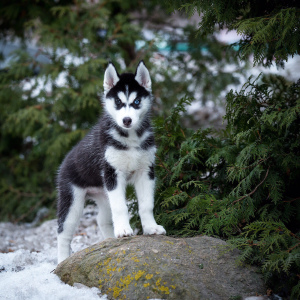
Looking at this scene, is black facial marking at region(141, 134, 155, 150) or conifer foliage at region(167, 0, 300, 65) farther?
black facial marking at region(141, 134, 155, 150)

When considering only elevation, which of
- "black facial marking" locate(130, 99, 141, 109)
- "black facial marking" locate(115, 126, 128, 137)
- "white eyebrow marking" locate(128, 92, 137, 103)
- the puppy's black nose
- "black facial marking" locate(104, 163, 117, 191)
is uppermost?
"white eyebrow marking" locate(128, 92, 137, 103)

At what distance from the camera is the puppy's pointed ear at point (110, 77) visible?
4055 mm

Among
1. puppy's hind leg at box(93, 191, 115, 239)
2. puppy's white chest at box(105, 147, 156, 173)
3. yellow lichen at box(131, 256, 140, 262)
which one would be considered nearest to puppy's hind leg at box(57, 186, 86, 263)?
puppy's hind leg at box(93, 191, 115, 239)

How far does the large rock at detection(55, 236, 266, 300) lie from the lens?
302cm

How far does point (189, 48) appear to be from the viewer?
26.3ft

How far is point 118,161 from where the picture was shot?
3906mm

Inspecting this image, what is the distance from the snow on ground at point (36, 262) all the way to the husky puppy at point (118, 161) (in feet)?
1.57

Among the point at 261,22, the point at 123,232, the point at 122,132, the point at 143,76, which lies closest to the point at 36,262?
the point at 123,232

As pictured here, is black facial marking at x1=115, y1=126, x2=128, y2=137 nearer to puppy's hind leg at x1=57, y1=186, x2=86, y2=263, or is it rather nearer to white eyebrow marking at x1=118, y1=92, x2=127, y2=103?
white eyebrow marking at x1=118, y1=92, x2=127, y2=103

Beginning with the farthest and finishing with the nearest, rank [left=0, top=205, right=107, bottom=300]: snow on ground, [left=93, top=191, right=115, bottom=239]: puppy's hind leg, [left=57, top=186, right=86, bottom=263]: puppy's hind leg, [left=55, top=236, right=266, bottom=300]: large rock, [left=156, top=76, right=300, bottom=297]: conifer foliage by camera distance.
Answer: [left=93, top=191, right=115, bottom=239]: puppy's hind leg, [left=57, top=186, right=86, bottom=263]: puppy's hind leg, [left=156, top=76, right=300, bottom=297]: conifer foliage, [left=0, top=205, right=107, bottom=300]: snow on ground, [left=55, top=236, right=266, bottom=300]: large rock

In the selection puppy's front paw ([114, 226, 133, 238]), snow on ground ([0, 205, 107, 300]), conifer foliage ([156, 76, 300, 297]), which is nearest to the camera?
snow on ground ([0, 205, 107, 300])

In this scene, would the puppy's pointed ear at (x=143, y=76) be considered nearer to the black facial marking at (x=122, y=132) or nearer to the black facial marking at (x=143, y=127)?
the black facial marking at (x=143, y=127)

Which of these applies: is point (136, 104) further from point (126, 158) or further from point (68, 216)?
point (68, 216)

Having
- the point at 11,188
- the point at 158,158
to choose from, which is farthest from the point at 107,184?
the point at 11,188
